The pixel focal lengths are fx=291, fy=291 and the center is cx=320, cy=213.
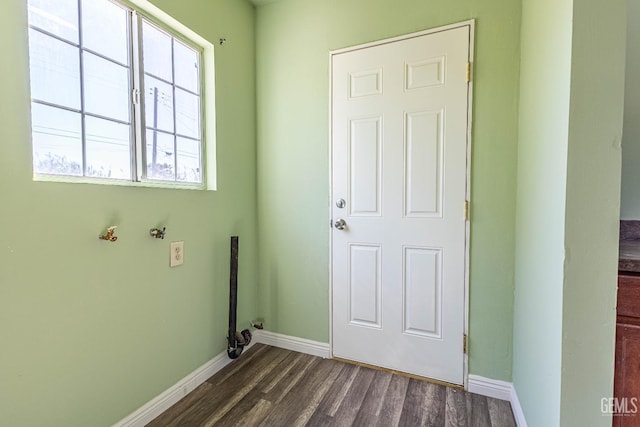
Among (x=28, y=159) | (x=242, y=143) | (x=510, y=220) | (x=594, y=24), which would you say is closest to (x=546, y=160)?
(x=594, y=24)

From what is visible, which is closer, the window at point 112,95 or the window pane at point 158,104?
the window at point 112,95

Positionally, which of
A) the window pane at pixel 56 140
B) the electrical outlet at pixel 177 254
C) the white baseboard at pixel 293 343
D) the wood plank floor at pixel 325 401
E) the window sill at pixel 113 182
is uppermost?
the window pane at pixel 56 140

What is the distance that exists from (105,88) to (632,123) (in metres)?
2.45

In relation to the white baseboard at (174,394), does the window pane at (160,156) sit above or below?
above

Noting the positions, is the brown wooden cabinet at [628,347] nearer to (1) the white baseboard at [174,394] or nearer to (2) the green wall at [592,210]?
(2) the green wall at [592,210]

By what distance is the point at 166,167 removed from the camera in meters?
1.67

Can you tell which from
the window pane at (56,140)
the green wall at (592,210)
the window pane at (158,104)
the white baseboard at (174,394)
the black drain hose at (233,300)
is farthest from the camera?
the black drain hose at (233,300)

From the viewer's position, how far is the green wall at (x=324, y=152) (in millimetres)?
1624

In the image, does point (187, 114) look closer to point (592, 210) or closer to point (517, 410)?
point (592, 210)

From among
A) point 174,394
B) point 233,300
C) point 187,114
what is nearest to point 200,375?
point 174,394

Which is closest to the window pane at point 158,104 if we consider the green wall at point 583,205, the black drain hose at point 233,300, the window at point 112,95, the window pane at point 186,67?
the window at point 112,95

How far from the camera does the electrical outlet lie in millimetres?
1640

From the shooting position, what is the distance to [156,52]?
63.2 inches

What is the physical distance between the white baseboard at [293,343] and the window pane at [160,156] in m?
1.38
